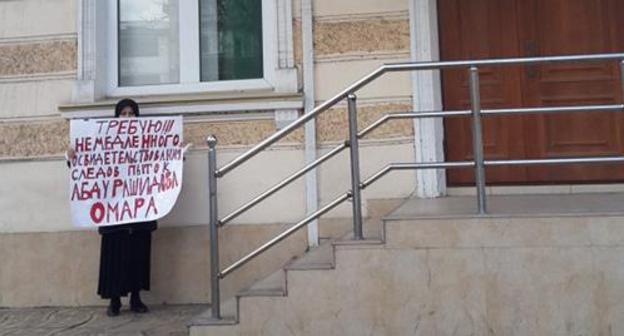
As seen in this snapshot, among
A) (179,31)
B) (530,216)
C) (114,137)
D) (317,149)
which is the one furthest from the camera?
(179,31)

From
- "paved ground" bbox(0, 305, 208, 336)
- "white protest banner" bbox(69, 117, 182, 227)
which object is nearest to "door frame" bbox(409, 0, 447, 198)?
"white protest banner" bbox(69, 117, 182, 227)

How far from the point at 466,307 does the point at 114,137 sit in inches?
119

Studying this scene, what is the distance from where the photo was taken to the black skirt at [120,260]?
15.0 feet

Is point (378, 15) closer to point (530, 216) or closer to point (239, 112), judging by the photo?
point (239, 112)

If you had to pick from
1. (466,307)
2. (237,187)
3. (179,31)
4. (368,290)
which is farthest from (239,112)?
(466,307)

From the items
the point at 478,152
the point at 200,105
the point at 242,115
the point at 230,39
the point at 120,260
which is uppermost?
the point at 230,39

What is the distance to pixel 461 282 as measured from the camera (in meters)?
3.59

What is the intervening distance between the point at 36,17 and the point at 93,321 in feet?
9.59

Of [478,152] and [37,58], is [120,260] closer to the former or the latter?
[37,58]

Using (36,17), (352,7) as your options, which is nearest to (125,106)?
(36,17)

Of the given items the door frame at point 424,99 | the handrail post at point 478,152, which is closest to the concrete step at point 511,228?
the handrail post at point 478,152

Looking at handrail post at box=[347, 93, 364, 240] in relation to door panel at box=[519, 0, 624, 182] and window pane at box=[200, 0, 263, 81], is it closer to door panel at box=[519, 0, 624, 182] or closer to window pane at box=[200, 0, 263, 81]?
window pane at box=[200, 0, 263, 81]

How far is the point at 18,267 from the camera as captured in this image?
5168mm

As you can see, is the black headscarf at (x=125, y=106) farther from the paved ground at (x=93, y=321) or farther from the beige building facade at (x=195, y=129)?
the paved ground at (x=93, y=321)
